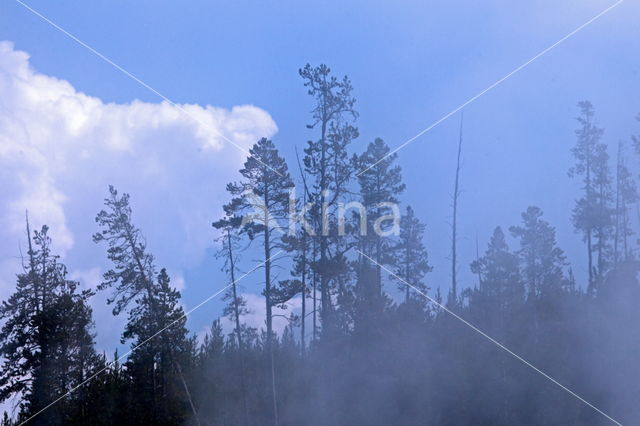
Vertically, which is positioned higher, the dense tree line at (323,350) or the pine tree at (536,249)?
the pine tree at (536,249)

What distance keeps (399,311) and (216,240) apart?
1228 centimetres

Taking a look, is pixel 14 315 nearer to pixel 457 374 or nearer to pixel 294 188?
pixel 294 188

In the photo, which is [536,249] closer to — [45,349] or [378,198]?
[378,198]

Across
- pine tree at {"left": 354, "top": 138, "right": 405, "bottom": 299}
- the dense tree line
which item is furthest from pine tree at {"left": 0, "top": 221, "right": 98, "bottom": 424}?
pine tree at {"left": 354, "top": 138, "right": 405, "bottom": 299}

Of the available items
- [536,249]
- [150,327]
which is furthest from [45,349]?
[536,249]

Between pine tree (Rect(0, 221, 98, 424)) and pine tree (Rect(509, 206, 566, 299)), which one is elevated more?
pine tree (Rect(509, 206, 566, 299))

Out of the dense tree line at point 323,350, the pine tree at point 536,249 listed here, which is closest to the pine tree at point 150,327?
the dense tree line at point 323,350

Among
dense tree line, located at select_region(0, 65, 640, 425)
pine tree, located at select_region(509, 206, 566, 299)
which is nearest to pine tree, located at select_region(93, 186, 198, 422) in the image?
dense tree line, located at select_region(0, 65, 640, 425)

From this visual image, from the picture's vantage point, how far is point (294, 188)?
3316cm

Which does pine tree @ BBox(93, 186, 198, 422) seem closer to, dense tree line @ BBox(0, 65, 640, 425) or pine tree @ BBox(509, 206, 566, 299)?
dense tree line @ BBox(0, 65, 640, 425)

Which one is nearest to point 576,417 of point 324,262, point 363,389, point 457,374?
point 457,374

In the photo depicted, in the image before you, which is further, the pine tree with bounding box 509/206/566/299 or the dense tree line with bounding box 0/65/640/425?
the pine tree with bounding box 509/206/566/299

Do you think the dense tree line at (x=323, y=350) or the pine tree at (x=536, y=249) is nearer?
the dense tree line at (x=323, y=350)

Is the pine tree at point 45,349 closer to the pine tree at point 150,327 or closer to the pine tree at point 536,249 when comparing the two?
the pine tree at point 150,327
